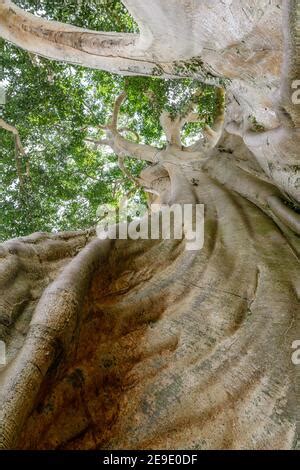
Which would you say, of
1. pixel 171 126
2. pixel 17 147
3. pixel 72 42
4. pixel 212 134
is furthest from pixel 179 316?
pixel 17 147

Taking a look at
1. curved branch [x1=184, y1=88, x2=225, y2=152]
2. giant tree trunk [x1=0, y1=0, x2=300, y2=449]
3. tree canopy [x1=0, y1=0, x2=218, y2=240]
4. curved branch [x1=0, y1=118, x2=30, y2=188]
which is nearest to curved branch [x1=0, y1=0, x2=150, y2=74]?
giant tree trunk [x1=0, y1=0, x2=300, y2=449]

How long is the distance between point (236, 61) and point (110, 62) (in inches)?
48.4

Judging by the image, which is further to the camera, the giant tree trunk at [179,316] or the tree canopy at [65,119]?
the tree canopy at [65,119]

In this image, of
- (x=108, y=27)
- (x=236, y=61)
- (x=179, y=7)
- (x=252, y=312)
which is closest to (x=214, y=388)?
(x=252, y=312)

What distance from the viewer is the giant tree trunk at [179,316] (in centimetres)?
175

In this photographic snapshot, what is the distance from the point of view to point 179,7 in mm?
2162

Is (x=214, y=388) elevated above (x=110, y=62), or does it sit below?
below

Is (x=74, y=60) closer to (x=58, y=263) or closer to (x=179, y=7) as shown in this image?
(x=179, y=7)

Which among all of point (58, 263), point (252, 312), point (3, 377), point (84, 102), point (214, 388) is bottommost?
point (214, 388)

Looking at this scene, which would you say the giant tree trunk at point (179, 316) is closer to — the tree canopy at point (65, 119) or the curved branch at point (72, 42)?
the curved branch at point (72, 42)

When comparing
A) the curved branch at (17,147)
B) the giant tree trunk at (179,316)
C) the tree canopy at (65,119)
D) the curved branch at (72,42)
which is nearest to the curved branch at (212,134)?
the tree canopy at (65,119)

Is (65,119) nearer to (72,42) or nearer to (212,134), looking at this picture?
(212,134)

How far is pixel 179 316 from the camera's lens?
2.30 metres

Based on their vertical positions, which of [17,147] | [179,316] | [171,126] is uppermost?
[171,126]
